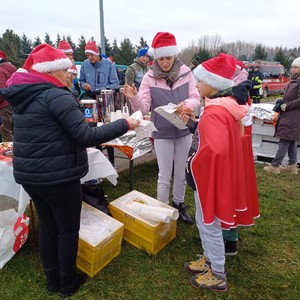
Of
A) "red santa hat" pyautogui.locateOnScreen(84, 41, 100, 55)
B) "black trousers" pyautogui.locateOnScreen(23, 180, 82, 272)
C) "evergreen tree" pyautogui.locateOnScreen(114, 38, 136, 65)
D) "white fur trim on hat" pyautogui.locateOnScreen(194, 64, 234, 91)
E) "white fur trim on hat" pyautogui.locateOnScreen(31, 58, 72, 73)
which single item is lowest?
"black trousers" pyautogui.locateOnScreen(23, 180, 82, 272)

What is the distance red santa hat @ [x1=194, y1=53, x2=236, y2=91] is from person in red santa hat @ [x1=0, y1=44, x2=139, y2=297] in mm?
640

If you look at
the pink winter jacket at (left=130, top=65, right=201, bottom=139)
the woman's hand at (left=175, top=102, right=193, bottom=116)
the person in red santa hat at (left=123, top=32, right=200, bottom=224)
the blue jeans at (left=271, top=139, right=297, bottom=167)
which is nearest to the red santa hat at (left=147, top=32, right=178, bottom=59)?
the person in red santa hat at (left=123, top=32, right=200, bottom=224)

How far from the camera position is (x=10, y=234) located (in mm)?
2422

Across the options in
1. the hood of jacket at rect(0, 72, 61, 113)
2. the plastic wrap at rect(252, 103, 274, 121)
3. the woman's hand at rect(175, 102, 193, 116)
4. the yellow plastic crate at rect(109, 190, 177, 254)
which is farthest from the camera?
the plastic wrap at rect(252, 103, 274, 121)

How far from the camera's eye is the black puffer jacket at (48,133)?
162cm

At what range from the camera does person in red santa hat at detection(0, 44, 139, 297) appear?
5.32 feet

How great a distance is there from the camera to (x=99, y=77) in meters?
4.68

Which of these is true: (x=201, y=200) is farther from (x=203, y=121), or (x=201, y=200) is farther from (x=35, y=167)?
(x=35, y=167)

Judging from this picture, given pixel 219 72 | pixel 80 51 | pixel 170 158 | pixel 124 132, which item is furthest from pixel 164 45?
pixel 80 51

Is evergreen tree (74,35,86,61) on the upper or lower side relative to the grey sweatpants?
upper

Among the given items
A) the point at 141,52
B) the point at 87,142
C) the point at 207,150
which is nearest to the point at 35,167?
the point at 87,142

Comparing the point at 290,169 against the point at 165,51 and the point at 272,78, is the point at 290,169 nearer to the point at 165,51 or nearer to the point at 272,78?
the point at 165,51

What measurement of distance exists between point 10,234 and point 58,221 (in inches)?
33.3

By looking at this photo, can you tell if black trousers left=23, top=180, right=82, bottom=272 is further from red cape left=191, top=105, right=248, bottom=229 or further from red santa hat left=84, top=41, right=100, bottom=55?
red santa hat left=84, top=41, right=100, bottom=55
